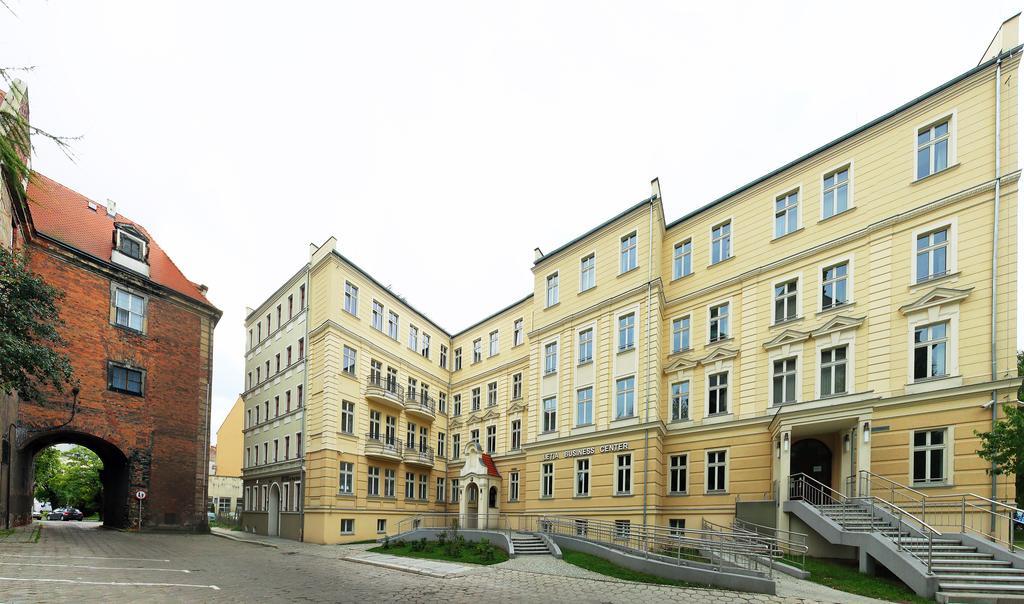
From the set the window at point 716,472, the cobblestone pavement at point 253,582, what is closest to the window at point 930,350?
the window at point 716,472

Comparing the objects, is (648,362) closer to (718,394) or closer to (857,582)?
(718,394)

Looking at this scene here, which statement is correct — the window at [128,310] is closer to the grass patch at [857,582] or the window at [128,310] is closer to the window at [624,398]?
the window at [624,398]

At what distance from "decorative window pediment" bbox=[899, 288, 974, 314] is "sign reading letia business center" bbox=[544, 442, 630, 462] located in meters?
11.0

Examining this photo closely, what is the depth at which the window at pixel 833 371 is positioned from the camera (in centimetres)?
1878

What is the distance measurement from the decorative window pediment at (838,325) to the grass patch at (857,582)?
7.33 m

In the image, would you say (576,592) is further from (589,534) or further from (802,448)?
(802,448)

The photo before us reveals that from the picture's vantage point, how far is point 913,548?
13.7 metres

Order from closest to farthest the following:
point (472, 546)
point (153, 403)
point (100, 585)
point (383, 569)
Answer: point (100, 585) < point (383, 569) < point (472, 546) < point (153, 403)

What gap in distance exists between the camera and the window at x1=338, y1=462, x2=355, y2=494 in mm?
28781

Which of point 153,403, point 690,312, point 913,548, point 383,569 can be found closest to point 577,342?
point 690,312

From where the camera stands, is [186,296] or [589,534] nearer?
[589,534]

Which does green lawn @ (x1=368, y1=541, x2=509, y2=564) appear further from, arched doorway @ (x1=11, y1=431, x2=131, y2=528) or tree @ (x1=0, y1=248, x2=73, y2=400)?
arched doorway @ (x1=11, y1=431, x2=131, y2=528)

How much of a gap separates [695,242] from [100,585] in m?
22.5

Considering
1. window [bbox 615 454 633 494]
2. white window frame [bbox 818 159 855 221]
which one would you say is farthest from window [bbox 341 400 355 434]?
white window frame [bbox 818 159 855 221]
